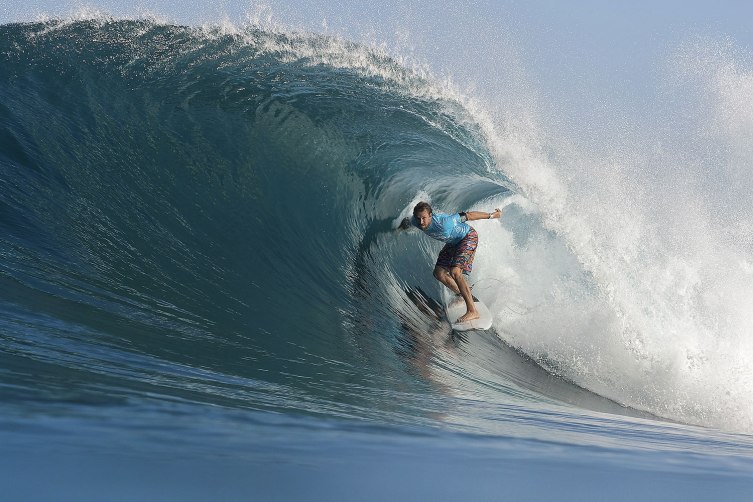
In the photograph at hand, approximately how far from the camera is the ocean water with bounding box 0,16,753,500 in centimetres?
168

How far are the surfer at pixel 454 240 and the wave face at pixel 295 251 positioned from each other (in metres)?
0.46

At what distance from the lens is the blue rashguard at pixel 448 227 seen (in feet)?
26.2

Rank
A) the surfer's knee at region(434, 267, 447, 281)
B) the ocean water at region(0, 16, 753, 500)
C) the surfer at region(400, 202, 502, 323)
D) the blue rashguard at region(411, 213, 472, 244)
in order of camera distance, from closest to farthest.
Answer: the ocean water at region(0, 16, 753, 500) < the surfer at region(400, 202, 502, 323) < the blue rashguard at region(411, 213, 472, 244) < the surfer's knee at region(434, 267, 447, 281)

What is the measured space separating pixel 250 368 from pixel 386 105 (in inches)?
356

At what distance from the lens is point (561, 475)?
1696 millimetres

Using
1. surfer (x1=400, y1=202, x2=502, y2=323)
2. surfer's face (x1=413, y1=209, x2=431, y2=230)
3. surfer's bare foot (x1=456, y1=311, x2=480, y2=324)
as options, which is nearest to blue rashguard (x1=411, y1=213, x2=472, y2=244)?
surfer (x1=400, y1=202, x2=502, y2=323)

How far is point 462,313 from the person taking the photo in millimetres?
8719

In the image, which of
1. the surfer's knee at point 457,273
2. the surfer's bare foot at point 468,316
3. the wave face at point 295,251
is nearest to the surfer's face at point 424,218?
the surfer's knee at point 457,273

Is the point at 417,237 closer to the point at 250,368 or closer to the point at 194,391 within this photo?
the point at 250,368

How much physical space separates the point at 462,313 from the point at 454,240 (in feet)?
3.31

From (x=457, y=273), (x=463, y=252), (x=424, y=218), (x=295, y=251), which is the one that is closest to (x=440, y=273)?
(x=457, y=273)

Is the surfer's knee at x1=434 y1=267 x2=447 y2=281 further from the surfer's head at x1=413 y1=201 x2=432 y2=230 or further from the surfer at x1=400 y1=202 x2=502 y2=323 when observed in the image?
the surfer's head at x1=413 y1=201 x2=432 y2=230

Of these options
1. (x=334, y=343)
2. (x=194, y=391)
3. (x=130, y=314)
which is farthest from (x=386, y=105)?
(x=194, y=391)

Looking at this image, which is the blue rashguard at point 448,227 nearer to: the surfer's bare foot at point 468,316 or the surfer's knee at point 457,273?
the surfer's knee at point 457,273
